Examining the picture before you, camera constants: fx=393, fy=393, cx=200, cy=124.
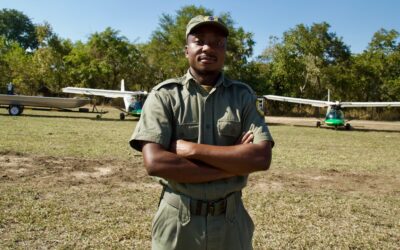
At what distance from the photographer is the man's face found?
218 cm

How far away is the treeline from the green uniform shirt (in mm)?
39224

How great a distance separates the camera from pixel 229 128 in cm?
220

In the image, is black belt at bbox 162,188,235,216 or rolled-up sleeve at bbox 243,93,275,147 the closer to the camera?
black belt at bbox 162,188,235,216

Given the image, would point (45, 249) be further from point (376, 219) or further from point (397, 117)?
point (397, 117)

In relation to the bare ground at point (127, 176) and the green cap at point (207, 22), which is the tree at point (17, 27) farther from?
the green cap at point (207, 22)

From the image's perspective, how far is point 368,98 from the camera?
4375cm

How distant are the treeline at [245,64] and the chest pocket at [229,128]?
39281 millimetres

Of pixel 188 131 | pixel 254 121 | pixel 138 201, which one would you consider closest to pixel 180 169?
pixel 188 131

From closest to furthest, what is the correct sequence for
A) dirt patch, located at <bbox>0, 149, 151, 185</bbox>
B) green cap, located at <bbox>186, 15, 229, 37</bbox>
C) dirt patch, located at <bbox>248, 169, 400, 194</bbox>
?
green cap, located at <bbox>186, 15, 229, 37</bbox> < dirt patch, located at <bbox>0, 149, 151, 185</bbox> < dirt patch, located at <bbox>248, 169, 400, 194</bbox>

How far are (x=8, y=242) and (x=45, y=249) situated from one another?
1.54ft

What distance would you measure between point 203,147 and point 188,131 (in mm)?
148

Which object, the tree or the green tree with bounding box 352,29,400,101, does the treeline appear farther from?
the tree

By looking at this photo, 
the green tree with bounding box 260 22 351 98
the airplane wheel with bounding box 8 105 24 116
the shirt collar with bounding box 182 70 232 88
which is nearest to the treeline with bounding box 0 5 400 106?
the green tree with bounding box 260 22 351 98

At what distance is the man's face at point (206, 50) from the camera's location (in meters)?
2.18
